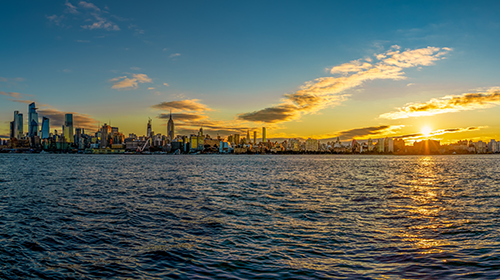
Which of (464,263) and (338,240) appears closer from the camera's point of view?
(464,263)

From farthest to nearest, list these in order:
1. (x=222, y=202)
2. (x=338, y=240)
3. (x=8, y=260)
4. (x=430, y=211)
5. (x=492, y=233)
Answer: (x=222, y=202) < (x=430, y=211) < (x=492, y=233) < (x=338, y=240) < (x=8, y=260)

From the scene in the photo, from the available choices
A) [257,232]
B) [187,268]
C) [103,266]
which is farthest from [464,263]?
[103,266]

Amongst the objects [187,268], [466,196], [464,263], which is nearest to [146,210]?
[187,268]

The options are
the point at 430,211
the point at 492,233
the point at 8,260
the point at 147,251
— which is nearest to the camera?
the point at 8,260

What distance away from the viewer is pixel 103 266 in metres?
14.1

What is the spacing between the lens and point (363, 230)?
2002 centimetres

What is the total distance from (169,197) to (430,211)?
90.2 ft

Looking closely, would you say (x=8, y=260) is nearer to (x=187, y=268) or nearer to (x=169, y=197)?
(x=187, y=268)

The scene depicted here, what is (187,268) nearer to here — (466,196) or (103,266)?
(103,266)

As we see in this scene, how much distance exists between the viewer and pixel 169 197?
117 ft

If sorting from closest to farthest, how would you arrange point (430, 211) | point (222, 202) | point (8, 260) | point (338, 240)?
point (8, 260), point (338, 240), point (430, 211), point (222, 202)

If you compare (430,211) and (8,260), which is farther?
(430,211)

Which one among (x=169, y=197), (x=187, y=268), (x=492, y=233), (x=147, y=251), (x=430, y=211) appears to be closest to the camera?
(x=187, y=268)

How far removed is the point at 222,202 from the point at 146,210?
8.04 m
